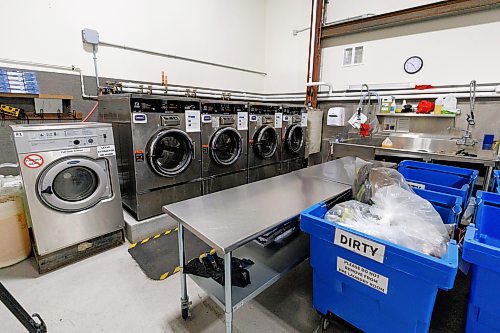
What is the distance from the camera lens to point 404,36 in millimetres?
3641

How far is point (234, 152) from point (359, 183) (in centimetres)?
195

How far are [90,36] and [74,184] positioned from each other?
5.86 ft

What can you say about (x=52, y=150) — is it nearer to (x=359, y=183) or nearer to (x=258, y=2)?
(x=359, y=183)

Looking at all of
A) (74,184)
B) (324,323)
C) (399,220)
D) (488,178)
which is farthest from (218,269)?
(488,178)

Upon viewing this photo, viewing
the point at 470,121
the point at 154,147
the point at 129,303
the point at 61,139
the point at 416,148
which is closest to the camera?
the point at 129,303

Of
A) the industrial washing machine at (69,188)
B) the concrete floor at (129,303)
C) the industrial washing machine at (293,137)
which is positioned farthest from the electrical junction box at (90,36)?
the industrial washing machine at (293,137)

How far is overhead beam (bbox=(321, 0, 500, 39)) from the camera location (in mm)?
3064

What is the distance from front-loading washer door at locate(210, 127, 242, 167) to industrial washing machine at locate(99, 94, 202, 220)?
226mm

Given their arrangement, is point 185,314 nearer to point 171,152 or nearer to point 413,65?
point 171,152

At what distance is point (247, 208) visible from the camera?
4.84 ft

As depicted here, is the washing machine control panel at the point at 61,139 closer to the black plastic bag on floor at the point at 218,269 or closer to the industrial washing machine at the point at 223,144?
the industrial washing machine at the point at 223,144

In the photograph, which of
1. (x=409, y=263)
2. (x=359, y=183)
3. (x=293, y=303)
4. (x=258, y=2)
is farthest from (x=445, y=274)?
(x=258, y=2)

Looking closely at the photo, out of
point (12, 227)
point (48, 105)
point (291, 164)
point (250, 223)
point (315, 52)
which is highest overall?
point (315, 52)

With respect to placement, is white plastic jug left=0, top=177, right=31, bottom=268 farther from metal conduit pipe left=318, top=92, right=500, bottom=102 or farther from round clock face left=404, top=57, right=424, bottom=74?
round clock face left=404, top=57, right=424, bottom=74
